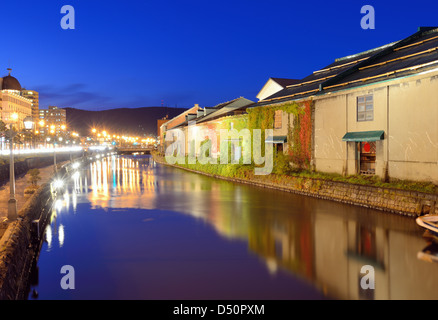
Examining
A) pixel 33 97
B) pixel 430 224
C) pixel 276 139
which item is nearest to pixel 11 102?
pixel 33 97

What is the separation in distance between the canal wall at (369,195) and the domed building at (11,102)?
4087 inches

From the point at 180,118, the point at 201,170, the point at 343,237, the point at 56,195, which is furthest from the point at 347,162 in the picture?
the point at 180,118

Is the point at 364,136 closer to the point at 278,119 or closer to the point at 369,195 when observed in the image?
the point at 369,195

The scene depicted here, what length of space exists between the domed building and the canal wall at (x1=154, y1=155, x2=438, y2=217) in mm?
103810

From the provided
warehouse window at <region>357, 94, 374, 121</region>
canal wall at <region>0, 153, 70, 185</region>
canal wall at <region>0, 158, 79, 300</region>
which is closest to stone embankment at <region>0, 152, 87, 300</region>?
canal wall at <region>0, 158, 79, 300</region>

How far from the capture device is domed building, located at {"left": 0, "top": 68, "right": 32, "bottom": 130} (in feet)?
373

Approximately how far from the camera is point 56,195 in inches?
970

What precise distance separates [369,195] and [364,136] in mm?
4474

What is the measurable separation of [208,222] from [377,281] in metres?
8.19

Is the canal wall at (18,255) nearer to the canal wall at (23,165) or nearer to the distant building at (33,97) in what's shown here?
the canal wall at (23,165)

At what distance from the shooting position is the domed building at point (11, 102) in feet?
373

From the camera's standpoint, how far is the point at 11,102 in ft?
383
